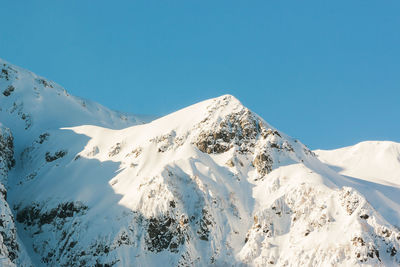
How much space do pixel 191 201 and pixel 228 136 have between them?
16456 mm

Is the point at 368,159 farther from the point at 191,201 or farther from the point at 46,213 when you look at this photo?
the point at 46,213

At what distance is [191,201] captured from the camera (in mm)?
87062

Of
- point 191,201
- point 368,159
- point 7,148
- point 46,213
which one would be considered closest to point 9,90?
point 7,148

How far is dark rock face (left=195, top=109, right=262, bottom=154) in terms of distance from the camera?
321ft

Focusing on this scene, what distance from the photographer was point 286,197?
281 feet

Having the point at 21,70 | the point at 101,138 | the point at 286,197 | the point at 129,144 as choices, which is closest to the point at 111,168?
the point at 129,144

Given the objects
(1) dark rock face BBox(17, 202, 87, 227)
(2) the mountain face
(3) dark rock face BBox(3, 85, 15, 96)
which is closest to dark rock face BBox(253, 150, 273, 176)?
(2) the mountain face

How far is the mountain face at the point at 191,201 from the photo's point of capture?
256ft

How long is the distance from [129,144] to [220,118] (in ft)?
61.9

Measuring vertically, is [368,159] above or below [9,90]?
above

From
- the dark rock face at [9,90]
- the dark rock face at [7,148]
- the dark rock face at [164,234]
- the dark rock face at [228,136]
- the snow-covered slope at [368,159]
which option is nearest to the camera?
the dark rock face at [164,234]

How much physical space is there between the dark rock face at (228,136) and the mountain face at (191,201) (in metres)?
0.19

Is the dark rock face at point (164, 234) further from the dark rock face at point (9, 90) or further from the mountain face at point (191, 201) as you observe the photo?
the dark rock face at point (9, 90)

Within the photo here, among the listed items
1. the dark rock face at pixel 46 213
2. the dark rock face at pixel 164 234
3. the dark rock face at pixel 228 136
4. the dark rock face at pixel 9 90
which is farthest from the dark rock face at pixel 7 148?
the dark rock face at pixel 164 234
